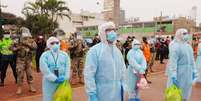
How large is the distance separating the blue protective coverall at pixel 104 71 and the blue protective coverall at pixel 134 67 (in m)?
4.05

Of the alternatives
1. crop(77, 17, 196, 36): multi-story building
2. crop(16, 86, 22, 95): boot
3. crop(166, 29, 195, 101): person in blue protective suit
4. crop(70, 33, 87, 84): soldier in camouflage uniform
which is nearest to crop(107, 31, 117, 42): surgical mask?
crop(166, 29, 195, 101): person in blue protective suit

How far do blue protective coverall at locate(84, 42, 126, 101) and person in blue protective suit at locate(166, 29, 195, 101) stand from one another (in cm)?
228

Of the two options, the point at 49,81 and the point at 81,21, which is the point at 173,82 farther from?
the point at 81,21

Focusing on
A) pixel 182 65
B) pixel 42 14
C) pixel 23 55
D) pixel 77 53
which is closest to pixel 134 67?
pixel 182 65

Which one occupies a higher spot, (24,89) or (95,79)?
(95,79)

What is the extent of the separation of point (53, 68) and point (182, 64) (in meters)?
2.34

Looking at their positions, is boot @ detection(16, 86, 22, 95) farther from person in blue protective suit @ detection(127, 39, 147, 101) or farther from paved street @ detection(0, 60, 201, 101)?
person in blue protective suit @ detection(127, 39, 147, 101)

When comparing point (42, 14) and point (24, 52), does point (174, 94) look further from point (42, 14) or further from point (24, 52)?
point (42, 14)

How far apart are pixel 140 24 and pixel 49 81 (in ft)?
292

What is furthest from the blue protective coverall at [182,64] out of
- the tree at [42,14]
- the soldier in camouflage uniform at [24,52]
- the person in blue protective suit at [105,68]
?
the tree at [42,14]

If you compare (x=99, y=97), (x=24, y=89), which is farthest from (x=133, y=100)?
(x=99, y=97)

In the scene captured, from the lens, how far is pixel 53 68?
7531 mm

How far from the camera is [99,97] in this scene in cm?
544

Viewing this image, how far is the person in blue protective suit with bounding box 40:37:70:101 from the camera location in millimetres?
7434
